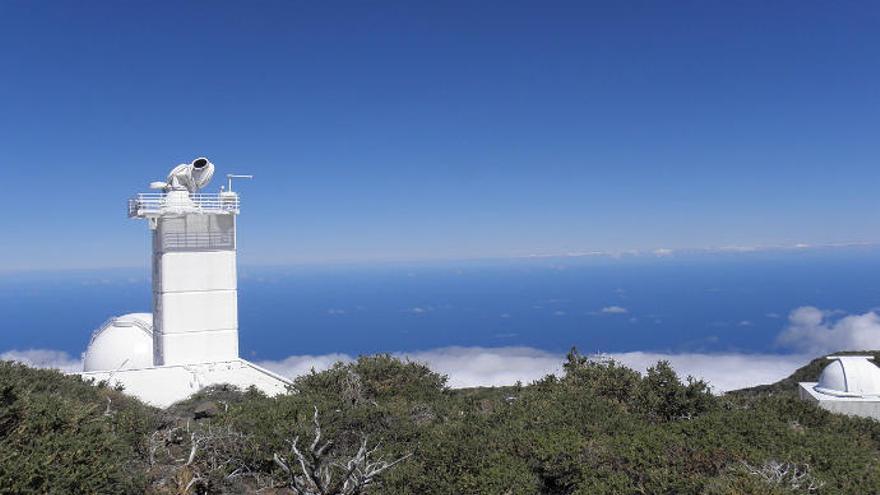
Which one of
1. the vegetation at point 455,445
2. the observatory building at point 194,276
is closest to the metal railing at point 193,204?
the observatory building at point 194,276

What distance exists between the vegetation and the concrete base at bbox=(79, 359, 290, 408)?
4.96 metres

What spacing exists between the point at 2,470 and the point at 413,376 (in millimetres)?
10081

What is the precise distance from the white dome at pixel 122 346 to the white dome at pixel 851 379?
886 inches

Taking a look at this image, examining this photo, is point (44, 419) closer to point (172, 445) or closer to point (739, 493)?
point (172, 445)

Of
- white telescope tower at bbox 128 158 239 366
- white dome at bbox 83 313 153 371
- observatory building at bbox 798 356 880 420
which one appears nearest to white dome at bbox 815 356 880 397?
observatory building at bbox 798 356 880 420

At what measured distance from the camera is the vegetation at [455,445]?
667 centimetres

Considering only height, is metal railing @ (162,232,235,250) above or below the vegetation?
above

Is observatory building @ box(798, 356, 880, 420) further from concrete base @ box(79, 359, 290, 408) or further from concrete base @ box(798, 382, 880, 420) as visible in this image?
concrete base @ box(79, 359, 290, 408)

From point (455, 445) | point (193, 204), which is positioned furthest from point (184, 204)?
point (455, 445)

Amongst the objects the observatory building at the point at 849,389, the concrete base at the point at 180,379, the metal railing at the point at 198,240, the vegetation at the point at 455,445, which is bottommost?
the concrete base at the point at 180,379

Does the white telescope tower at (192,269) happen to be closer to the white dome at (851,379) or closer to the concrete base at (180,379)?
the concrete base at (180,379)

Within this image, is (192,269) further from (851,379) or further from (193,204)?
(851,379)

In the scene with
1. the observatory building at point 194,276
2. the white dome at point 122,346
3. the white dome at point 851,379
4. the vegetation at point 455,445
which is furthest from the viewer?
the white dome at point 122,346

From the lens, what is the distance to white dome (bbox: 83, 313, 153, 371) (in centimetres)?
2361
